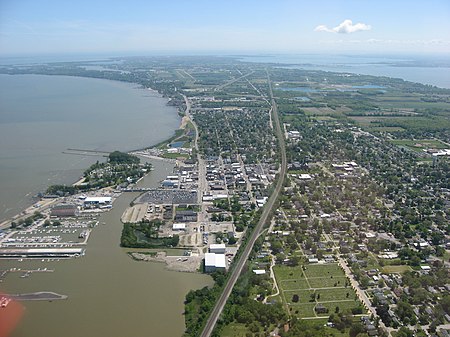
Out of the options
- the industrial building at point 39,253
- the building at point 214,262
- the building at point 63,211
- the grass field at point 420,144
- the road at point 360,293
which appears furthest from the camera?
the grass field at point 420,144

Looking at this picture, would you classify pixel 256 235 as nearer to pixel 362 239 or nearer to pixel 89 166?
pixel 362 239

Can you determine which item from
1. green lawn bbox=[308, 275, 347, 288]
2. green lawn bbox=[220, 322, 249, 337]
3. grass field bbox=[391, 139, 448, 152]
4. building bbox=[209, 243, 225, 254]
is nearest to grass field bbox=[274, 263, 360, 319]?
green lawn bbox=[308, 275, 347, 288]

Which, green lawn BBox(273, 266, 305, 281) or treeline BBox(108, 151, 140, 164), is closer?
green lawn BBox(273, 266, 305, 281)

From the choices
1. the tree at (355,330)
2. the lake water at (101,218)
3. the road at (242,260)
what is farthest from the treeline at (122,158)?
the tree at (355,330)

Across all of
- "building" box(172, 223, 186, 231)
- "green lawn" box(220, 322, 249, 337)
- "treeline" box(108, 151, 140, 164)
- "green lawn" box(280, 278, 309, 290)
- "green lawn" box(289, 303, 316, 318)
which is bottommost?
"green lawn" box(220, 322, 249, 337)

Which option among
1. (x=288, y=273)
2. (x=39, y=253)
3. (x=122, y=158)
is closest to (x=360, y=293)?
(x=288, y=273)

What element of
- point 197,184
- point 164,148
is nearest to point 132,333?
point 197,184

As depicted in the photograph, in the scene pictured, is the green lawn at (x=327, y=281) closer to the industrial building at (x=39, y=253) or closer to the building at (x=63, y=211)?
the industrial building at (x=39, y=253)

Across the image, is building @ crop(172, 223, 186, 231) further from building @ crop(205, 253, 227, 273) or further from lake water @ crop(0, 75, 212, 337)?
building @ crop(205, 253, 227, 273)
